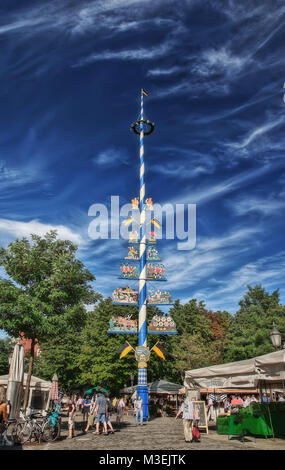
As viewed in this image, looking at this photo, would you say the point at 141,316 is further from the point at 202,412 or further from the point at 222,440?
the point at 222,440

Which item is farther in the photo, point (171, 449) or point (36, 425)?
point (36, 425)

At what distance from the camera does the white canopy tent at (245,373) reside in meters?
10.2

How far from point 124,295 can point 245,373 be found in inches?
531

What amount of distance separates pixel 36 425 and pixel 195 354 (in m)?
30.0

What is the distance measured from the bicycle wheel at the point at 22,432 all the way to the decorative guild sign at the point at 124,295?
1275cm

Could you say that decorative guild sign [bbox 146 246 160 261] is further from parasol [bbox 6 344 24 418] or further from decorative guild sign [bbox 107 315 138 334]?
parasol [bbox 6 344 24 418]

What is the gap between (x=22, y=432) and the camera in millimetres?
11133

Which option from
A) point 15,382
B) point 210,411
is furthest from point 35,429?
point 210,411

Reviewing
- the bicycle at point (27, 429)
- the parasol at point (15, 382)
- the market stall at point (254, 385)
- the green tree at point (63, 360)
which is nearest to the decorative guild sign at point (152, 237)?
the market stall at point (254, 385)

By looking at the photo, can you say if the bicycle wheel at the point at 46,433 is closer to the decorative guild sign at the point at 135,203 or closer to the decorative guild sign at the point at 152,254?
the decorative guild sign at the point at 152,254

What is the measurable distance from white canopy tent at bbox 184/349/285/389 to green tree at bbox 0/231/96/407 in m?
6.60

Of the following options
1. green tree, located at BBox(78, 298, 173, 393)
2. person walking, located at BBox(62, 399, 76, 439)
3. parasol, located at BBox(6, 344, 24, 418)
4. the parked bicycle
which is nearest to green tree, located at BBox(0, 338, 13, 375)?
green tree, located at BBox(78, 298, 173, 393)

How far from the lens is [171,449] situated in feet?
31.6
